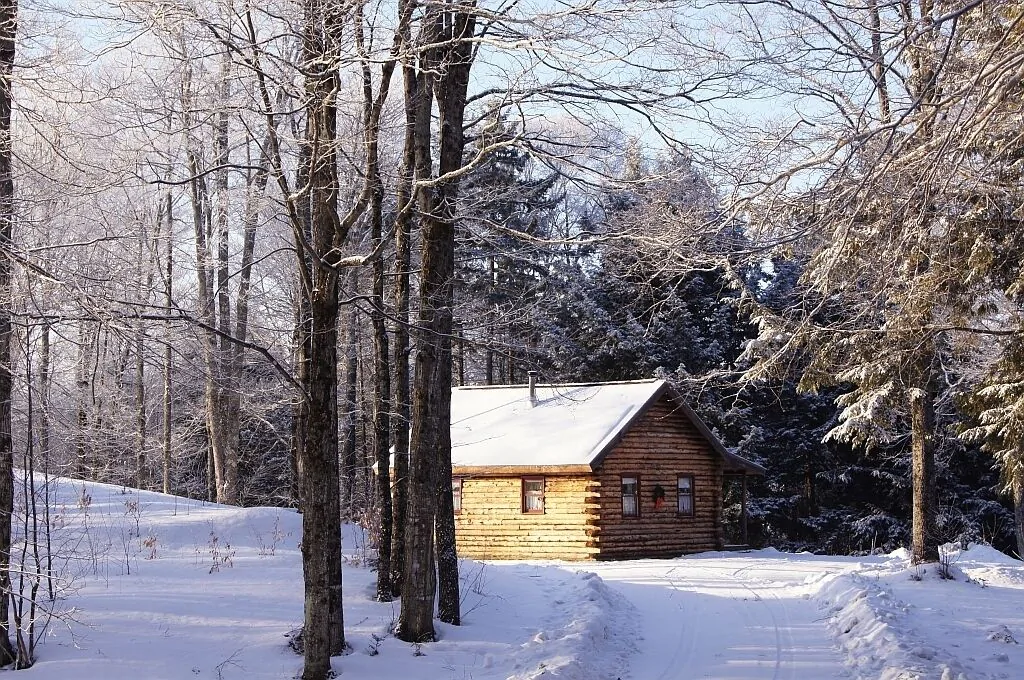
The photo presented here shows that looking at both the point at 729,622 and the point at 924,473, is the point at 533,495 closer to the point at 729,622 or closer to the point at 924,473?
the point at 924,473

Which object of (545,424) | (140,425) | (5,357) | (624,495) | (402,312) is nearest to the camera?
(5,357)

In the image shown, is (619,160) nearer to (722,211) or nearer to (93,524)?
(722,211)

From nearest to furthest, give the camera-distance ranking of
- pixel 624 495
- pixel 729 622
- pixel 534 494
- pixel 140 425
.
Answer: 1. pixel 729 622
2. pixel 140 425
3. pixel 534 494
4. pixel 624 495

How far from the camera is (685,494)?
95.9 feet

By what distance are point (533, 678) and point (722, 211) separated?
443 cm

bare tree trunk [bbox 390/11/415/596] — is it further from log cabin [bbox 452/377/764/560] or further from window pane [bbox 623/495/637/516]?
window pane [bbox 623/495/637/516]

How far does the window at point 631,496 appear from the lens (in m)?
27.4

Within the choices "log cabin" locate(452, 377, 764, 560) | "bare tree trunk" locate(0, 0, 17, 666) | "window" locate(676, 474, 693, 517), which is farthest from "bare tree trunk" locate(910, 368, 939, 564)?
"bare tree trunk" locate(0, 0, 17, 666)

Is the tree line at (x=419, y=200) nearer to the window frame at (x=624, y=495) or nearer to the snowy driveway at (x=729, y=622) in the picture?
the snowy driveway at (x=729, y=622)

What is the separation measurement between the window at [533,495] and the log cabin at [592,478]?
0.10 feet

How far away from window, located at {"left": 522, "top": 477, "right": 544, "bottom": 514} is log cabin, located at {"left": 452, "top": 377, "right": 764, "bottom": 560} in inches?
1.2

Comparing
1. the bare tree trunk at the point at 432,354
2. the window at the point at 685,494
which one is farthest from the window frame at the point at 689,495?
the bare tree trunk at the point at 432,354

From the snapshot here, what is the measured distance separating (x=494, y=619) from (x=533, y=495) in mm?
14728

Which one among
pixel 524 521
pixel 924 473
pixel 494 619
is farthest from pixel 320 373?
pixel 524 521
